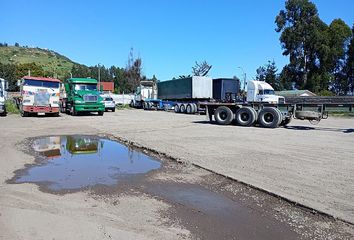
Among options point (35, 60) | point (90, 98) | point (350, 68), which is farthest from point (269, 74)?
point (35, 60)

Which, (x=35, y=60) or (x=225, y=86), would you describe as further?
(x=35, y=60)

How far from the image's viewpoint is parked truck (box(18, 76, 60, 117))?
27953 mm

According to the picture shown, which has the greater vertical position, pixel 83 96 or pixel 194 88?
pixel 194 88

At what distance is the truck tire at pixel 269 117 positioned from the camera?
67.9 feet

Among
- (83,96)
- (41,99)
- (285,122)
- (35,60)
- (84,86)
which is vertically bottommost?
(285,122)

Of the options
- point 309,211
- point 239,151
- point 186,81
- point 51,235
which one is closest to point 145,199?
point 51,235

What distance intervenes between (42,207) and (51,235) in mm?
1307

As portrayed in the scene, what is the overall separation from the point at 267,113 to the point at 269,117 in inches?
10.3

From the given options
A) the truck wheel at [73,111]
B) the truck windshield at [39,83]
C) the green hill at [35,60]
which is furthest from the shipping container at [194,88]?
the green hill at [35,60]

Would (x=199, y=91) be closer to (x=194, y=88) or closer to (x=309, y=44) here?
(x=194, y=88)

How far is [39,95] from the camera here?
28141 mm

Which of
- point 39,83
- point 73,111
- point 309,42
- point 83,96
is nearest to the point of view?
point 39,83

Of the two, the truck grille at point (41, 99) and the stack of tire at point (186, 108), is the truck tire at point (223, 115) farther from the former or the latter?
the stack of tire at point (186, 108)

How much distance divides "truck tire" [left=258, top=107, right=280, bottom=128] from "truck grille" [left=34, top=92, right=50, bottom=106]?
1656cm
